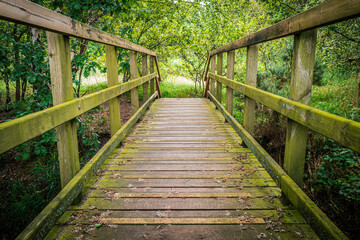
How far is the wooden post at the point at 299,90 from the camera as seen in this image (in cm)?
177

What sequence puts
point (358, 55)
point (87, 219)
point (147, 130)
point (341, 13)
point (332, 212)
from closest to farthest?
1. point (341, 13)
2. point (87, 219)
3. point (332, 212)
4. point (147, 130)
5. point (358, 55)

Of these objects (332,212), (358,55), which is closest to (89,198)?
(332,212)

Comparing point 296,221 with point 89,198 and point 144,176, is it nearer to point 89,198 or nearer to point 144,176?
point 144,176

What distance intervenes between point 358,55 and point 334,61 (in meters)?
A: 0.56

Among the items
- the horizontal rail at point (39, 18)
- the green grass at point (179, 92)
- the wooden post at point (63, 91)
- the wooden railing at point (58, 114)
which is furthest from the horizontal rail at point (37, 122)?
the green grass at point (179, 92)

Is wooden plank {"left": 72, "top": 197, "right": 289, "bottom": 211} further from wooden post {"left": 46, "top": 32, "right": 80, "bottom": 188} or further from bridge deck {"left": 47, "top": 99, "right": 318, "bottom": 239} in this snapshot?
wooden post {"left": 46, "top": 32, "right": 80, "bottom": 188}

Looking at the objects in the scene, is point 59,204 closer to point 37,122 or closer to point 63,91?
point 37,122

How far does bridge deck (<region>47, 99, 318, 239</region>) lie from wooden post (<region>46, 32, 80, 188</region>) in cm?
35

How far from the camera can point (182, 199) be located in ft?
7.23

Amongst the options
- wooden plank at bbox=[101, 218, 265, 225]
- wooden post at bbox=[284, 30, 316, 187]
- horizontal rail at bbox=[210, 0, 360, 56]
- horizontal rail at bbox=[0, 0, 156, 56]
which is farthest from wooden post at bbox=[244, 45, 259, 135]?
horizontal rail at bbox=[0, 0, 156, 56]

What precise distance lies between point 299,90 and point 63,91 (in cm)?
177

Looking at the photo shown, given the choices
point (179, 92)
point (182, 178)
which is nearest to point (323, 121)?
point (182, 178)

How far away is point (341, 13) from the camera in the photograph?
52.3 inches

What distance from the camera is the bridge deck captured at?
1.78 meters
